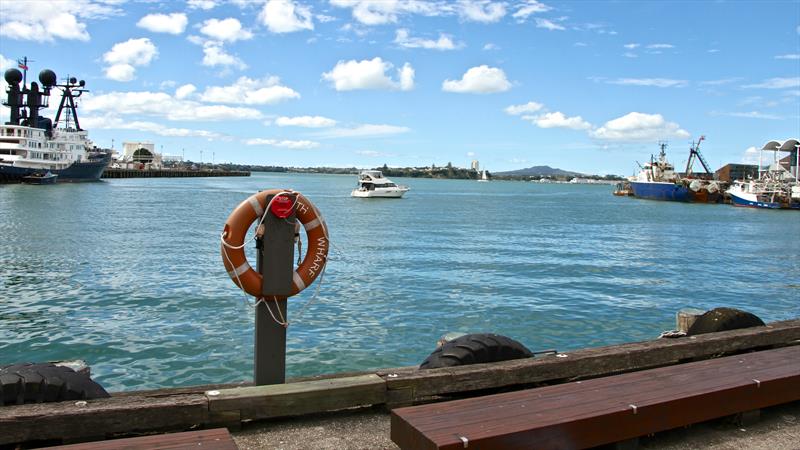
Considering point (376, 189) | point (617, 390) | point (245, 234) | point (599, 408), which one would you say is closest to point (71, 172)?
point (376, 189)

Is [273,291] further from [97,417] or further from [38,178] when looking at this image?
[38,178]

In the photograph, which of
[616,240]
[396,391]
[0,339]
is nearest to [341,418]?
[396,391]

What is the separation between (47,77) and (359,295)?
93437 millimetres

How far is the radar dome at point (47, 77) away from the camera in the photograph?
92250 millimetres

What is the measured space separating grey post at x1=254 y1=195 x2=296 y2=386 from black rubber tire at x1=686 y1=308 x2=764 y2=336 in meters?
4.31

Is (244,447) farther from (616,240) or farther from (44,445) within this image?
(616,240)

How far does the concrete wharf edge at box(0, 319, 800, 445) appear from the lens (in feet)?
11.5

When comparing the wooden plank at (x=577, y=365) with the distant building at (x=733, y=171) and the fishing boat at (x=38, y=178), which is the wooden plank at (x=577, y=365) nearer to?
the fishing boat at (x=38, y=178)

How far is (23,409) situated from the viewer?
3496mm

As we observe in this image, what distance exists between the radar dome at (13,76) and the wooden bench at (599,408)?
10203 centimetres

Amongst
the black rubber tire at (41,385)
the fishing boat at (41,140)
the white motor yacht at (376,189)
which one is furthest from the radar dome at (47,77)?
the black rubber tire at (41,385)

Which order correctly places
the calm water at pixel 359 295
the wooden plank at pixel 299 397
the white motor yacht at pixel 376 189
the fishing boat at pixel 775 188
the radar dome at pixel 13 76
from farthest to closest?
the radar dome at pixel 13 76 → the white motor yacht at pixel 376 189 → the fishing boat at pixel 775 188 → the calm water at pixel 359 295 → the wooden plank at pixel 299 397

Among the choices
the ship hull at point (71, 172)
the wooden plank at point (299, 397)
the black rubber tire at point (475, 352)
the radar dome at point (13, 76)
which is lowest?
the wooden plank at point (299, 397)

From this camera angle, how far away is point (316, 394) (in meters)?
4.14
